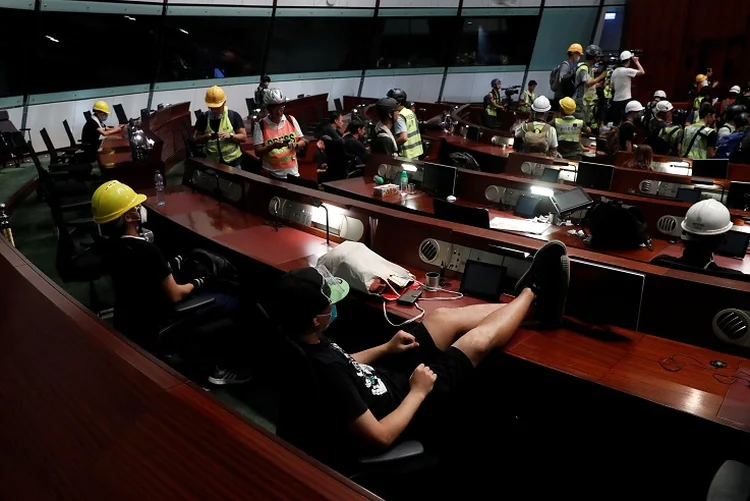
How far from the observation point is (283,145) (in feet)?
15.8

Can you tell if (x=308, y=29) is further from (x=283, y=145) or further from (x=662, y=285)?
(x=662, y=285)

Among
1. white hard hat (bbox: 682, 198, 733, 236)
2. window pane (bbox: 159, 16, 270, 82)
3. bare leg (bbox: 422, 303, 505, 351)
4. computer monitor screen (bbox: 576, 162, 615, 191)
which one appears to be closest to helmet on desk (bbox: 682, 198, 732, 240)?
white hard hat (bbox: 682, 198, 733, 236)

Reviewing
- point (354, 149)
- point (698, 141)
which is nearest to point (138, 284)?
point (354, 149)

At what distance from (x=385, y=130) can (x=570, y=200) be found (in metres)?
2.09

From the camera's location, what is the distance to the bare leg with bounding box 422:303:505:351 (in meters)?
2.51

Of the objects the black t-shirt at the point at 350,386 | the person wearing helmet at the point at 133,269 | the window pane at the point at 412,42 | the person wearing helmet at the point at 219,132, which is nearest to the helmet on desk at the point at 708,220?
the black t-shirt at the point at 350,386

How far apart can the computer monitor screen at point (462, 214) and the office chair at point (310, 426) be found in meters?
1.71

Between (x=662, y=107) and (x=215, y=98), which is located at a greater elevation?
(x=662, y=107)

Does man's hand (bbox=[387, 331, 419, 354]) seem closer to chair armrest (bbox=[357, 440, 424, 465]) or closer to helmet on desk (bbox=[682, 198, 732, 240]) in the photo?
chair armrest (bbox=[357, 440, 424, 465])

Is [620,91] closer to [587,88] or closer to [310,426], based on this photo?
[587,88]

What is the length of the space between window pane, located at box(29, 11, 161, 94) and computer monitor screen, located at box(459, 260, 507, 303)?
802cm

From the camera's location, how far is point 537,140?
606cm

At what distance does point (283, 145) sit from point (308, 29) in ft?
26.3

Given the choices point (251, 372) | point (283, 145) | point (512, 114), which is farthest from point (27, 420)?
point (512, 114)
